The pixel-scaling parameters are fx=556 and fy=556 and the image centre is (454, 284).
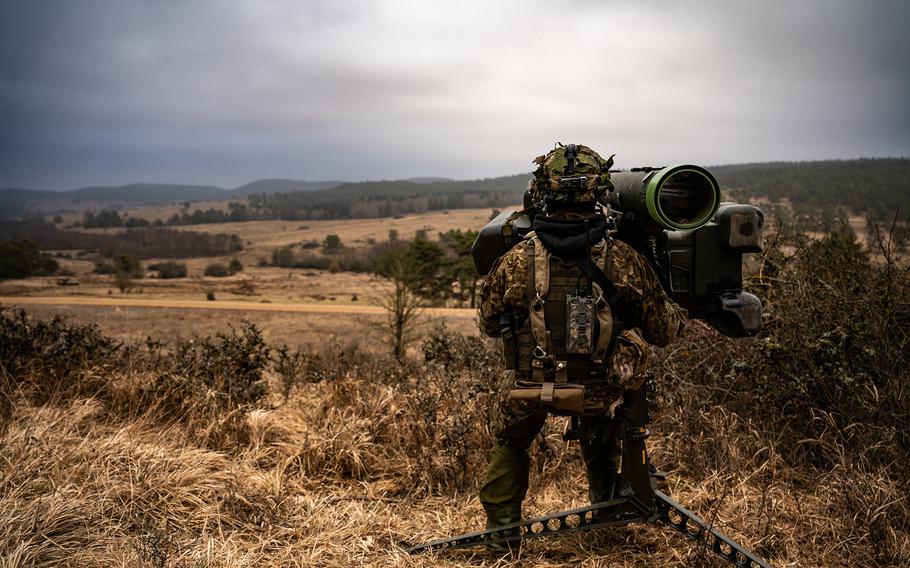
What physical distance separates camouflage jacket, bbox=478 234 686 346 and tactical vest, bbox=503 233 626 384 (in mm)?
44

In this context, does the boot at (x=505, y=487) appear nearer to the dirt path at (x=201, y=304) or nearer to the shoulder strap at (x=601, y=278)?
the shoulder strap at (x=601, y=278)

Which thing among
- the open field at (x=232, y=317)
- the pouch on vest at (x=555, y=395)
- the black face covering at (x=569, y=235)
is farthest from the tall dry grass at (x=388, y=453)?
the open field at (x=232, y=317)

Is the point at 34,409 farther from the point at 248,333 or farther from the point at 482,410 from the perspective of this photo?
the point at 482,410

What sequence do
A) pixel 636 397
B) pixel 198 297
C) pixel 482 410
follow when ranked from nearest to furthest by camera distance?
pixel 636 397
pixel 482 410
pixel 198 297

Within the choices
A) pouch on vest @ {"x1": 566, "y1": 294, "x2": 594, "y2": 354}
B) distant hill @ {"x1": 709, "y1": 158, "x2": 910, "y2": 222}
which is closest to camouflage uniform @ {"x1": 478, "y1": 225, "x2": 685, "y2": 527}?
pouch on vest @ {"x1": 566, "y1": 294, "x2": 594, "y2": 354}

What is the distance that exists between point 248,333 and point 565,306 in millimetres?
3763

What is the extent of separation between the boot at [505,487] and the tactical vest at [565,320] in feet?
1.97

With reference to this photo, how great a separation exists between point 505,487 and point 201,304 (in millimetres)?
24860

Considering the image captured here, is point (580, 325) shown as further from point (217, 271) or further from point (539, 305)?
point (217, 271)

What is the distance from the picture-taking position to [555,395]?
2.61 metres

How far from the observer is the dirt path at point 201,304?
75.1 ft

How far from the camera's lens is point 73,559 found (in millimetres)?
2729

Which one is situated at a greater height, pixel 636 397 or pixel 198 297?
pixel 636 397

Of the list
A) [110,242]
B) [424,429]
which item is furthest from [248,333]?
[110,242]
